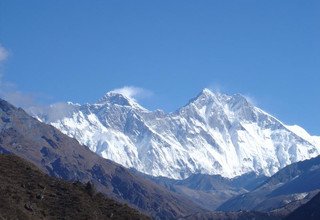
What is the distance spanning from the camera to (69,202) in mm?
159250

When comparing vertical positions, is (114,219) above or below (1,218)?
above

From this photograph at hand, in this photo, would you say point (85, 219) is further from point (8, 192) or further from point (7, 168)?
point (7, 168)

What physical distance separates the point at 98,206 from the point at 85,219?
16191 millimetres

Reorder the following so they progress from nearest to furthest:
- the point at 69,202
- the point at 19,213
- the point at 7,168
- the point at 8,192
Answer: the point at 19,213 < the point at 8,192 < the point at 69,202 < the point at 7,168

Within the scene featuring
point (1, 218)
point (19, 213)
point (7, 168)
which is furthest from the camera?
point (7, 168)

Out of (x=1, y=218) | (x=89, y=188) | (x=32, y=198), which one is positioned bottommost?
(x=1, y=218)

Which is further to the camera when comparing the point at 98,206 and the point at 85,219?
the point at 98,206

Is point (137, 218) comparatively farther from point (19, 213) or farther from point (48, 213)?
point (19, 213)

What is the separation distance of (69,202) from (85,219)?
1046cm

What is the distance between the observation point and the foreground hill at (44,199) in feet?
467

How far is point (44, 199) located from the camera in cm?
15712

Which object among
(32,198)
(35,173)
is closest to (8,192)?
(32,198)

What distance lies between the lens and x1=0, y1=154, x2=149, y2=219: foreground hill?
142m

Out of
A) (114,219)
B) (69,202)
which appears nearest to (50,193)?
(69,202)
